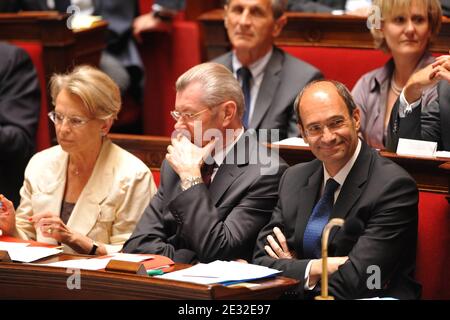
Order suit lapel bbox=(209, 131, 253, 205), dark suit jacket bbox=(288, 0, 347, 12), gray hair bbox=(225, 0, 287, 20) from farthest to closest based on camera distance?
dark suit jacket bbox=(288, 0, 347, 12), gray hair bbox=(225, 0, 287, 20), suit lapel bbox=(209, 131, 253, 205)

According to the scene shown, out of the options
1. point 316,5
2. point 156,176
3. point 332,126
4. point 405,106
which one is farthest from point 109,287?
point 316,5

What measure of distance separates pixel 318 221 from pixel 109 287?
0.62 meters

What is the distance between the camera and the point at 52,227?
282 centimetres

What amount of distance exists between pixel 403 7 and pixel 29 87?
1595 mm

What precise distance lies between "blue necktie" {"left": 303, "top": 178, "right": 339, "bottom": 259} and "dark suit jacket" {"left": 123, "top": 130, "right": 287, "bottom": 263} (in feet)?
0.83

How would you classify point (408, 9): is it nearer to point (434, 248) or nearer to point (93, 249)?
point (434, 248)

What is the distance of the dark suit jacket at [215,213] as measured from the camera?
2654 millimetres

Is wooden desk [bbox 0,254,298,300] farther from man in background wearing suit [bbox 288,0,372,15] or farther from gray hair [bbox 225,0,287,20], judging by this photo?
man in background wearing suit [bbox 288,0,372,15]

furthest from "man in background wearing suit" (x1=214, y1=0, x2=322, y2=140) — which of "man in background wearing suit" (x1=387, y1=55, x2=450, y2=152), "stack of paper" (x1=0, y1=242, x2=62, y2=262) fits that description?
"stack of paper" (x1=0, y1=242, x2=62, y2=262)

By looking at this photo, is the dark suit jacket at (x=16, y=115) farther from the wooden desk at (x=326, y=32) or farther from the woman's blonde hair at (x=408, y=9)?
the woman's blonde hair at (x=408, y=9)

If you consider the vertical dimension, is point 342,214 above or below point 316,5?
below

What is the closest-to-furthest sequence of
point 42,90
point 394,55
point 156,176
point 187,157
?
point 187,157
point 156,176
point 394,55
point 42,90

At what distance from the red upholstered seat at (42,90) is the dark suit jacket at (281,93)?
100 centimetres

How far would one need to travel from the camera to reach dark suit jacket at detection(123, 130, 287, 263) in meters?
2.65
